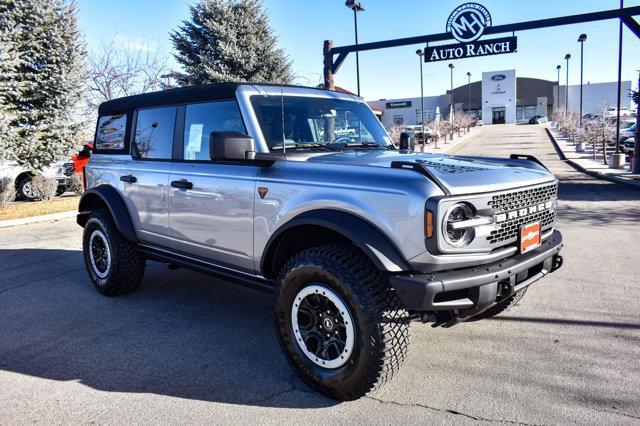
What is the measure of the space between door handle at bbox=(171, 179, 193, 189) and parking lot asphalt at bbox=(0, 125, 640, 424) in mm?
1229

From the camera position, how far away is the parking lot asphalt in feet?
9.75

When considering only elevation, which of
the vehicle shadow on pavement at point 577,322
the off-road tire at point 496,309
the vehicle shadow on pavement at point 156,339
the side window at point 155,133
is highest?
the side window at point 155,133

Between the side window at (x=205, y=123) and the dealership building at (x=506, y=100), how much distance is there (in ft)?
268

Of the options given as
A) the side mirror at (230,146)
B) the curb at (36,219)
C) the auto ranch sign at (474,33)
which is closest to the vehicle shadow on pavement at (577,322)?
the side mirror at (230,146)

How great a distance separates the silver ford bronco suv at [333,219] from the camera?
2.84 metres

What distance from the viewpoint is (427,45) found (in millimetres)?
15898

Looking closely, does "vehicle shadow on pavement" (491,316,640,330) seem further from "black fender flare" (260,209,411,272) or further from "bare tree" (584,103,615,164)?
"bare tree" (584,103,615,164)

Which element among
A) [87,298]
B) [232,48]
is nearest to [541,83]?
[232,48]

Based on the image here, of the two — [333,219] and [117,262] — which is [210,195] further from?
[117,262]

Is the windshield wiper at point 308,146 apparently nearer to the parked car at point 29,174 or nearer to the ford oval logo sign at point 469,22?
the parked car at point 29,174

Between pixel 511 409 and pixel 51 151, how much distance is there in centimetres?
1453

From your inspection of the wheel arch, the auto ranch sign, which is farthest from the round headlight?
the wheel arch

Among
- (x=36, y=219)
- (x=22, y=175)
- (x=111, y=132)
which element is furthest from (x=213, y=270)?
(x=22, y=175)

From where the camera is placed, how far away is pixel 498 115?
85.8 meters
